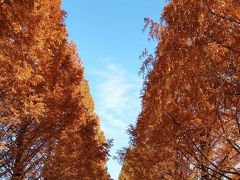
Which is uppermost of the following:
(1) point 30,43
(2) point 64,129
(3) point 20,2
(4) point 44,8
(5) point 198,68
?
(4) point 44,8

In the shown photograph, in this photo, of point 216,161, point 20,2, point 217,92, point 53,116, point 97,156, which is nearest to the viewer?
point 217,92

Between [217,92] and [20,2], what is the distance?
160 inches

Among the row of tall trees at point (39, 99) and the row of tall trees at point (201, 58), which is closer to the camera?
the row of tall trees at point (201, 58)

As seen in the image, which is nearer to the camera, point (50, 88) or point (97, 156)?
point (50, 88)

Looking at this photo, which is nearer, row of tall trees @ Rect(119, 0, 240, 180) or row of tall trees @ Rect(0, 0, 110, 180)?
row of tall trees @ Rect(119, 0, 240, 180)

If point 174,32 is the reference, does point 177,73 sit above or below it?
below

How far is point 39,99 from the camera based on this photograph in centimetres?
513

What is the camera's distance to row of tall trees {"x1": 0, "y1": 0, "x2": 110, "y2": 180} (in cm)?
438

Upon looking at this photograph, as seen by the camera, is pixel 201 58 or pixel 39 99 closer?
pixel 201 58

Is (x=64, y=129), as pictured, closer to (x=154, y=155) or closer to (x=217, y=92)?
(x=154, y=155)

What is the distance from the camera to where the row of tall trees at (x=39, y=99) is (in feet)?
14.4

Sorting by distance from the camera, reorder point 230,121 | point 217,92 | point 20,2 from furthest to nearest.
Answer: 1. point 230,121
2. point 20,2
3. point 217,92

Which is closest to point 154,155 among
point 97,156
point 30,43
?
point 97,156

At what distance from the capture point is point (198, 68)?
133 inches
